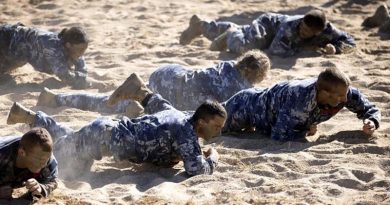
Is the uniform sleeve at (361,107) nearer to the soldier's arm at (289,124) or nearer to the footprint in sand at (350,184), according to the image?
the soldier's arm at (289,124)

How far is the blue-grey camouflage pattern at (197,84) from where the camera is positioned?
7258 mm

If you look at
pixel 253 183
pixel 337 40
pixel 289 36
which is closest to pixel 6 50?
pixel 289 36

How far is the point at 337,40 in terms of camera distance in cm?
973

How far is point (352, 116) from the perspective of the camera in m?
7.23

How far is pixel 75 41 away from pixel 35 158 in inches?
143

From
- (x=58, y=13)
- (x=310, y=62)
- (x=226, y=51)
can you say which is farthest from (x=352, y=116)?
(x=58, y=13)

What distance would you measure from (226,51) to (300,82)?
366cm

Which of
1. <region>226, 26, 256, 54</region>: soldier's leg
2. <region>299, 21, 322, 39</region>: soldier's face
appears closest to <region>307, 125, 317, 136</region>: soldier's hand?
<region>299, 21, 322, 39</region>: soldier's face

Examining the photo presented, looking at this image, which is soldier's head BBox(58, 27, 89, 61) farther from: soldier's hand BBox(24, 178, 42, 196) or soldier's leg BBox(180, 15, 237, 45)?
soldier's hand BBox(24, 178, 42, 196)

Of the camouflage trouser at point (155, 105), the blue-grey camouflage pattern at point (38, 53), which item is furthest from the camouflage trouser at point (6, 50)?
the camouflage trouser at point (155, 105)

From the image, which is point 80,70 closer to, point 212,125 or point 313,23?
point 313,23

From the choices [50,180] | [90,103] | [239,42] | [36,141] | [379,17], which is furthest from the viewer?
[379,17]

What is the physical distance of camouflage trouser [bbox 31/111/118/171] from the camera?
5793 millimetres

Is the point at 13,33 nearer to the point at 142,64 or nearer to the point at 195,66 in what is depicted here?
the point at 142,64
